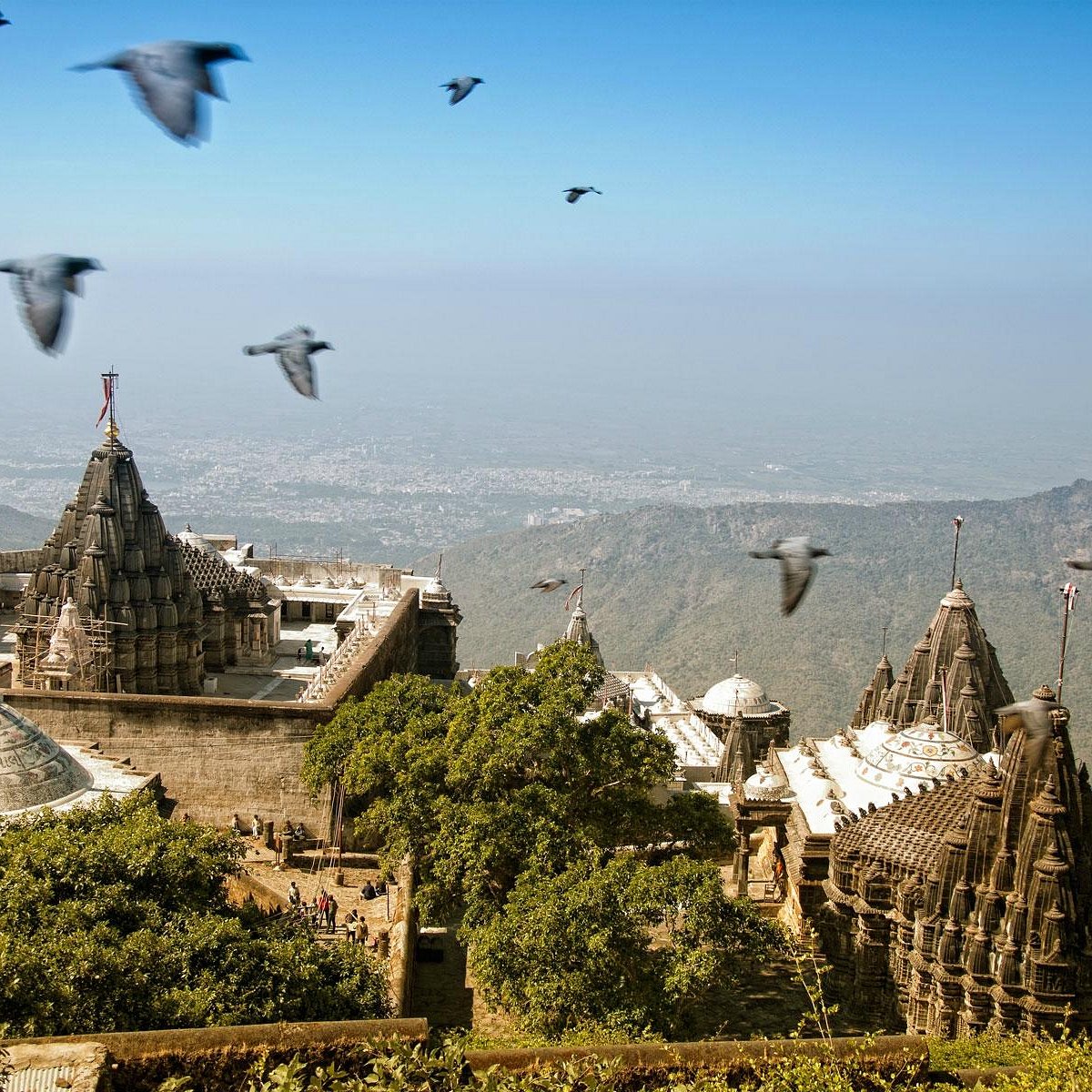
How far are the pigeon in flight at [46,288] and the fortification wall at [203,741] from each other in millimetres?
20429

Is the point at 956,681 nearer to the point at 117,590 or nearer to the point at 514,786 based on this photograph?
the point at 514,786

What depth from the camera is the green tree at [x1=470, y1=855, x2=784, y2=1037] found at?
69.9 feet

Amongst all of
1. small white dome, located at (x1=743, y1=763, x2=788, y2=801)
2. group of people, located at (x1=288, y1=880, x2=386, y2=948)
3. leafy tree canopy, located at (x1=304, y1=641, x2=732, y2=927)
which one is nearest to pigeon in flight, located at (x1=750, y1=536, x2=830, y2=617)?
leafy tree canopy, located at (x1=304, y1=641, x2=732, y2=927)

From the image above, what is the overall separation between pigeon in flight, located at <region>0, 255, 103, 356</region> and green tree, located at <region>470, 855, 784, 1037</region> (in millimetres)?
12761

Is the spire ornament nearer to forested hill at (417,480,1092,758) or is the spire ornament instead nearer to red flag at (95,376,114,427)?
red flag at (95,376,114,427)

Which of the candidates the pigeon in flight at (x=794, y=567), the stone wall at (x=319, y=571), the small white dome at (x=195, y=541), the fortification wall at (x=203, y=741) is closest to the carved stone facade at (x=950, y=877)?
the pigeon in flight at (x=794, y=567)

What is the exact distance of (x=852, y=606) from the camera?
101 meters

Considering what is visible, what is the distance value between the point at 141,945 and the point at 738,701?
3199 centimetres

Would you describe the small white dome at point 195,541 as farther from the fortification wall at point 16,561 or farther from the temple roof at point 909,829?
the temple roof at point 909,829

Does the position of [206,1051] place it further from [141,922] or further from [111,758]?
[111,758]

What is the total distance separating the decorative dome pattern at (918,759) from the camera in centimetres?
2934

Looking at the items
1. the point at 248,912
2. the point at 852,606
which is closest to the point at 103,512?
the point at 248,912

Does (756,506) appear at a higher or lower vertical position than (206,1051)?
higher

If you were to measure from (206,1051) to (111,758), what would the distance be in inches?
608
